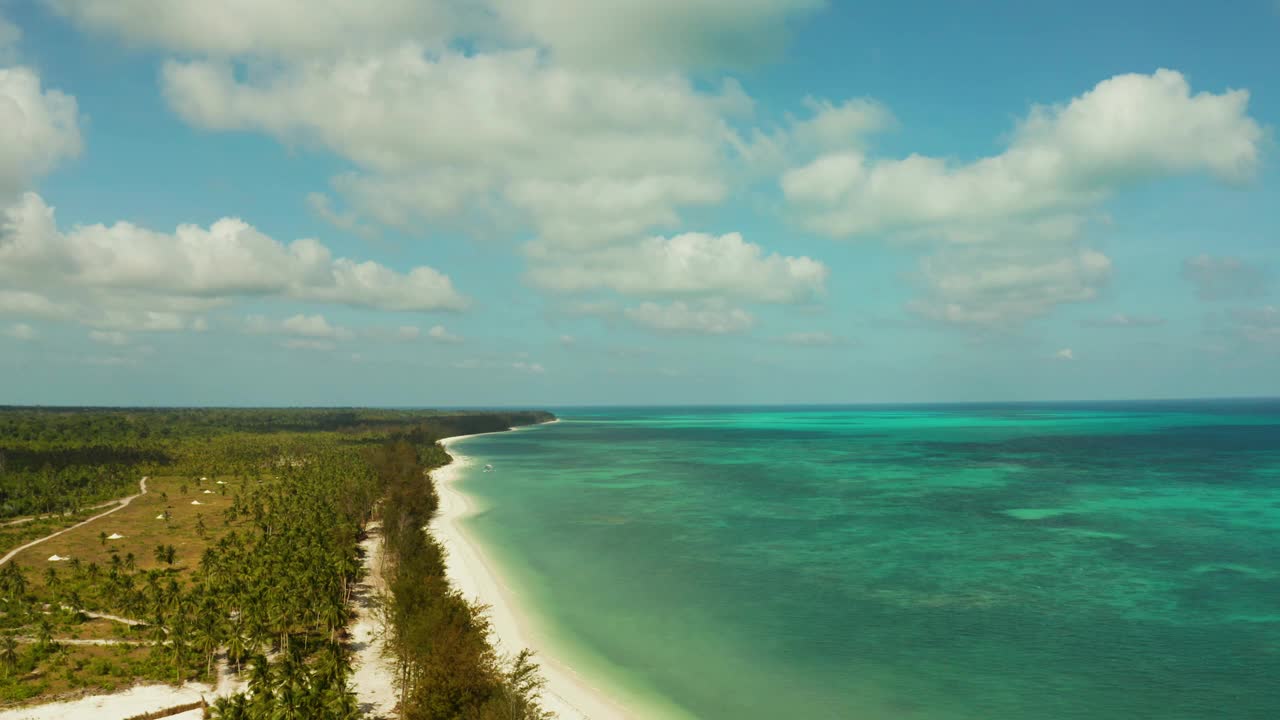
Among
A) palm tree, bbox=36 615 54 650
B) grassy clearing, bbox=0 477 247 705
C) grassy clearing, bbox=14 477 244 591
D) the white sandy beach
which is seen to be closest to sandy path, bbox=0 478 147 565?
grassy clearing, bbox=14 477 244 591

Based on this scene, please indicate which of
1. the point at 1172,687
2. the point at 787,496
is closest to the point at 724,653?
the point at 1172,687

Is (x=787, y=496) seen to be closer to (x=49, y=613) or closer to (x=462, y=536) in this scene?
(x=462, y=536)

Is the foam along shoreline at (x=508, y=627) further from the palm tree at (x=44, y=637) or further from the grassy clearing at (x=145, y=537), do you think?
the palm tree at (x=44, y=637)

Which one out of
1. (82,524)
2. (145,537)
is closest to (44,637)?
(145,537)

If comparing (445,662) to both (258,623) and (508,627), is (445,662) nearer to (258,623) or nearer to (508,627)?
(508,627)

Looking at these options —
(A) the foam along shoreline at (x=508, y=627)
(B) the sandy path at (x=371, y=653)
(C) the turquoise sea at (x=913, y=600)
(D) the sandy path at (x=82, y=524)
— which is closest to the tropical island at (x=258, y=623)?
(B) the sandy path at (x=371, y=653)

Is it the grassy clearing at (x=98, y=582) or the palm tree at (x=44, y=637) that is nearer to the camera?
the grassy clearing at (x=98, y=582)
